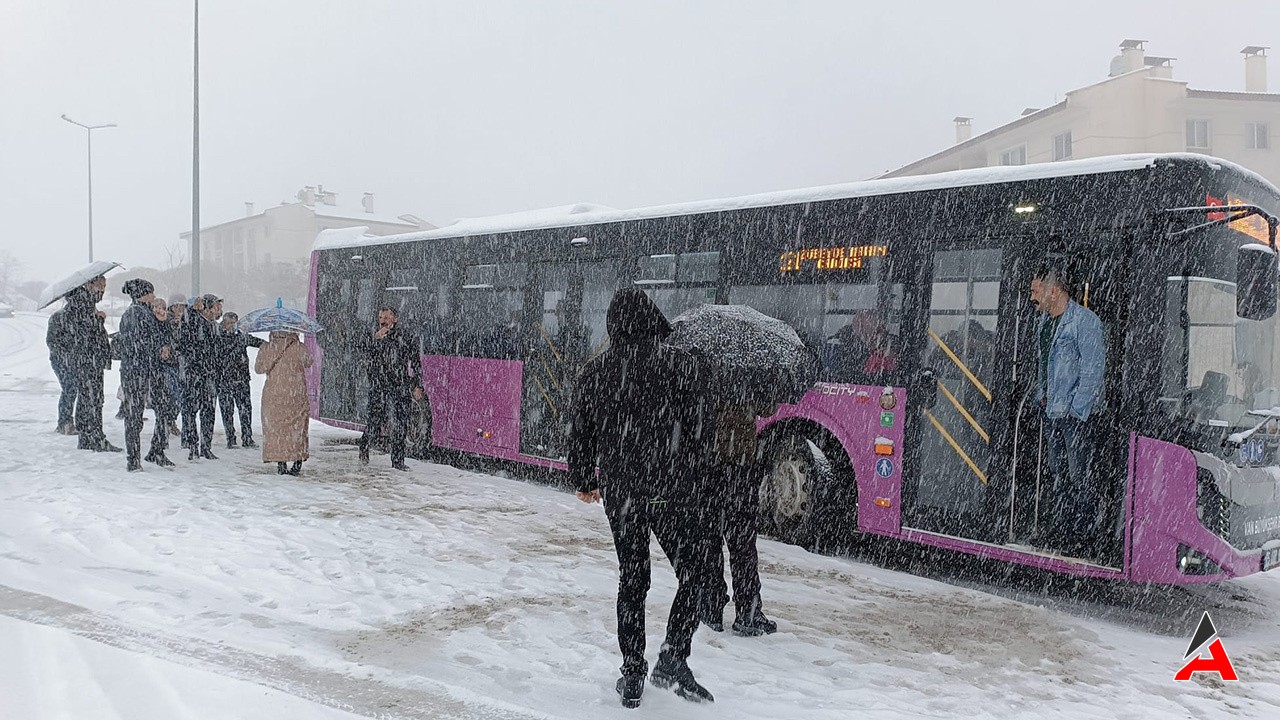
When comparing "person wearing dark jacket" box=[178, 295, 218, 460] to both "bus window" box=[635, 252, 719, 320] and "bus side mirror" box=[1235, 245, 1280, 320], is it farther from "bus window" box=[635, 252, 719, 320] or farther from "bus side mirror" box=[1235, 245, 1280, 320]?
"bus side mirror" box=[1235, 245, 1280, 320]

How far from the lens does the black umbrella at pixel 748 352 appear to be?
16.6 feet

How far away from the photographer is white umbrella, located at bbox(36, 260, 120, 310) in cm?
1084

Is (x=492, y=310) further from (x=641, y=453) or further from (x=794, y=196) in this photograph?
(x=641, y=453)

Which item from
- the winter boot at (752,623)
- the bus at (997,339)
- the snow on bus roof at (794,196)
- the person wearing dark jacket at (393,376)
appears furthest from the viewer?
the person wearing dark jacket at (393,376)

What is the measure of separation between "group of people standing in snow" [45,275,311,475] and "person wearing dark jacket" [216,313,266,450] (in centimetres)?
1

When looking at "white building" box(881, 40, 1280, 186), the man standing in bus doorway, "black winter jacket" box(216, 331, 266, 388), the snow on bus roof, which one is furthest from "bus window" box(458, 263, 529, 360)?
"white building" box(881, 40, 1280, 186)

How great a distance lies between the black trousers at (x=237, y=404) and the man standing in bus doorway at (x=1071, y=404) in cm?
999

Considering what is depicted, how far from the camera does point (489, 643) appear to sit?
17.3 feet

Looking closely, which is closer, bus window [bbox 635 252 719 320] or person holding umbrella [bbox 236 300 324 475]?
bus window [bbox 635 252 719 320]

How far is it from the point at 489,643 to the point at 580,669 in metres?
0.62

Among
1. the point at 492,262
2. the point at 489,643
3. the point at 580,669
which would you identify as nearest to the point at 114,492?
the point at 492,262

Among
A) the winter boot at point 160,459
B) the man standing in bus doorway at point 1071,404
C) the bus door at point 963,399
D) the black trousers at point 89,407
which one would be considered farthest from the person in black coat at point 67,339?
the man standing in bus doorway at point 1071,404

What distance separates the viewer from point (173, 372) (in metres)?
11.5

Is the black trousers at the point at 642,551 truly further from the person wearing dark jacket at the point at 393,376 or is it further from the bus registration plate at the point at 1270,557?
the person wearing dark jacket at the point at 393,376
